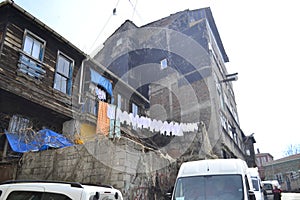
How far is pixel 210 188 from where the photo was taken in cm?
603

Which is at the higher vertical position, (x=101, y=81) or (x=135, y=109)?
(x=101, y=81)

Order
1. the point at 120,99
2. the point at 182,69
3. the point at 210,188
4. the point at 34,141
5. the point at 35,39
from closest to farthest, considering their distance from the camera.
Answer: the point at 210,188 < the point at 34,141 < the point at 35,39 < the point at 120,99 < the point at 182,69

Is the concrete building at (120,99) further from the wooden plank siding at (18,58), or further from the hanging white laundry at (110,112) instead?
the hanging white laundry at (110,112)

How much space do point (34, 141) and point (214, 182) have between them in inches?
294

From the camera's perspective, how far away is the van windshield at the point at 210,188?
5750 millimetres

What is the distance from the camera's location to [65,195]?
3.56 m

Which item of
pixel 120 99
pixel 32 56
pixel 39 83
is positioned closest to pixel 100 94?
pixel 120 99

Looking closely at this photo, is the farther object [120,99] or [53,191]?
[120,99]

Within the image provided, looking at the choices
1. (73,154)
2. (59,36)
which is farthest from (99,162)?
(59,36)

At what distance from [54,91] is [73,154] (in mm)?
4749

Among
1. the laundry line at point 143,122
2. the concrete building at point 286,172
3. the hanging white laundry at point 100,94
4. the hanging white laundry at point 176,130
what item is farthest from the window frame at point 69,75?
the concrete building at point 286,172

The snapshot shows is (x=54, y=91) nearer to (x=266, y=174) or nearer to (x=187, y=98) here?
(x=187, y=98)

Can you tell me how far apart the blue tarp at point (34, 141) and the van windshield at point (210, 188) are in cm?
556

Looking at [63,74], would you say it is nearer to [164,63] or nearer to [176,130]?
[176,130]
